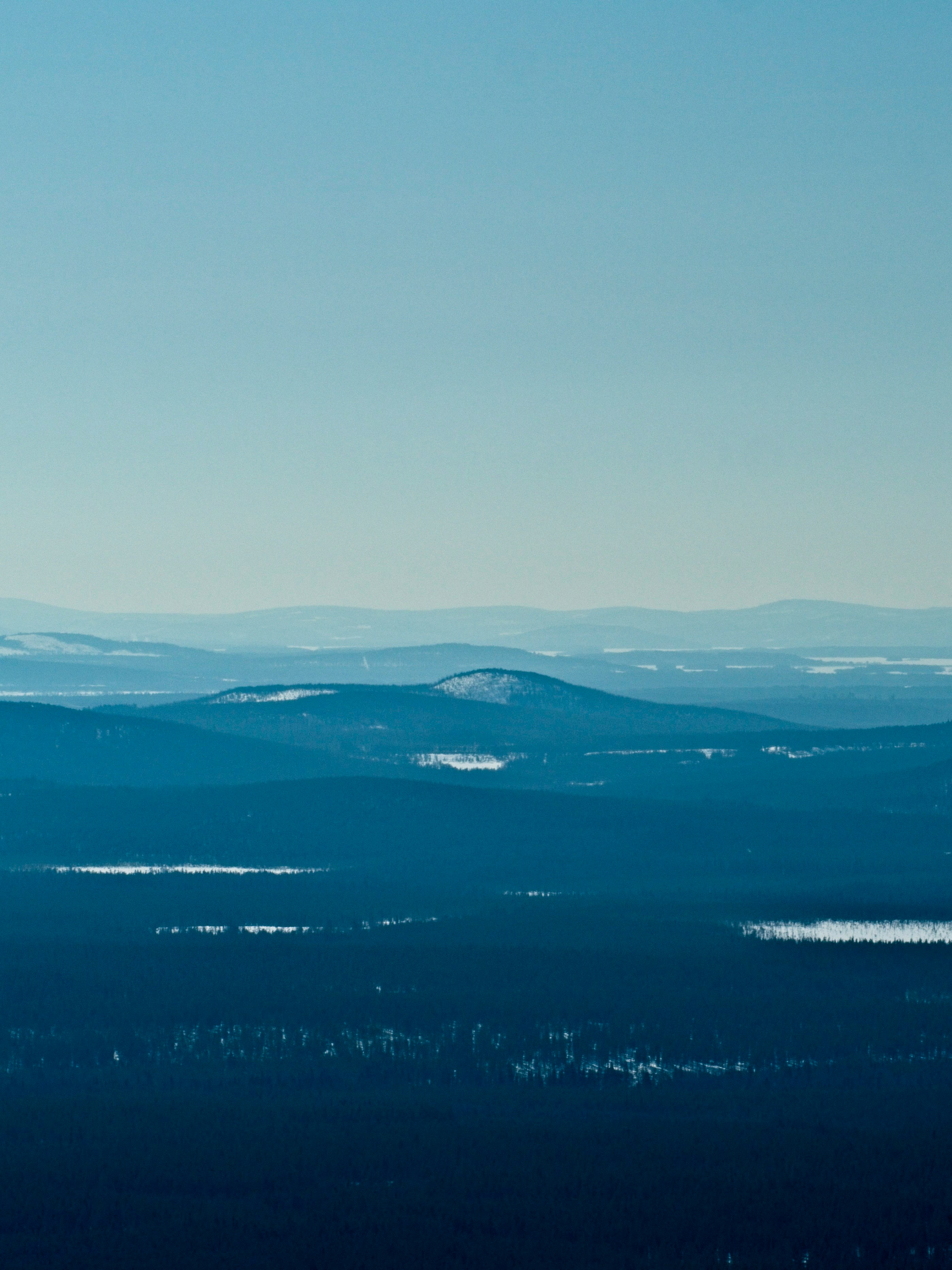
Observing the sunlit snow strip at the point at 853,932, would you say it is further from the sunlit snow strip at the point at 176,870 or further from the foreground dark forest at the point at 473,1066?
the sunlit snow strip at the point at 176,870

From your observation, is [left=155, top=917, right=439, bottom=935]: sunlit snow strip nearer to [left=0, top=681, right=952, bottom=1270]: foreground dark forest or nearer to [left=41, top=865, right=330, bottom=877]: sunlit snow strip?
[left=0, top=681, right=952, bottom=1270]: foreground dark forest

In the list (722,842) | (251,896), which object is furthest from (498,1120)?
(722,842)

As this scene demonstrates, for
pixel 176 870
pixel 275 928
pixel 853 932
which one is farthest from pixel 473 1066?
pixel 176 870

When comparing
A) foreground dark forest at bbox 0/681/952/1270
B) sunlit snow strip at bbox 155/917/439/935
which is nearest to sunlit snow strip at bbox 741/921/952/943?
foreground dark forest at bbox 0/681/952/1270

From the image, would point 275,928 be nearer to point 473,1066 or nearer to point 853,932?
point 853,932

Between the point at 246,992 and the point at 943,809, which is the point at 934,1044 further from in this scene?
the point at 943,809

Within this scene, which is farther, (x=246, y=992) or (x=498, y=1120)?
(x=246, y=992)
